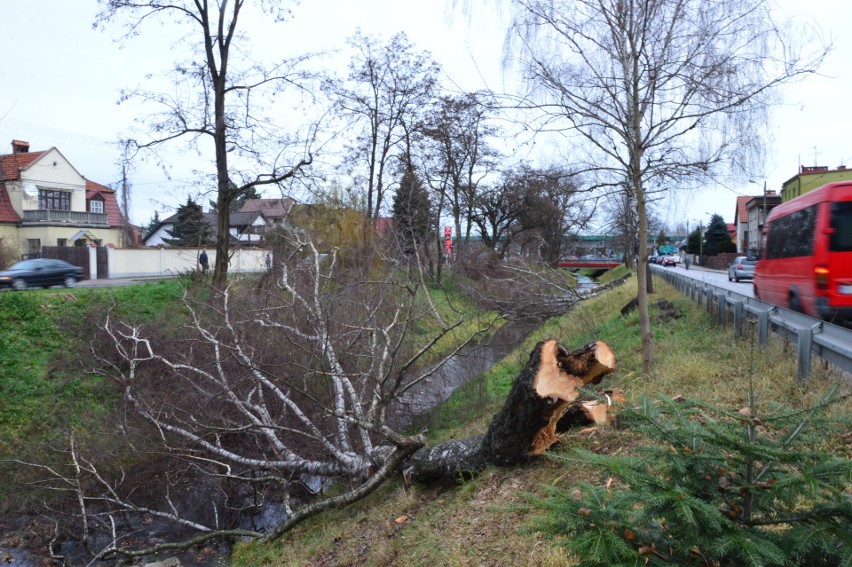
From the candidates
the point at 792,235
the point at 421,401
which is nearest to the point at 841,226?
the point at 792,235

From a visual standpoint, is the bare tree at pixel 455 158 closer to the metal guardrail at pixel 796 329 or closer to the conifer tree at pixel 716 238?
the metal guardrail at pixel 796 329

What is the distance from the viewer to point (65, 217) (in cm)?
4284

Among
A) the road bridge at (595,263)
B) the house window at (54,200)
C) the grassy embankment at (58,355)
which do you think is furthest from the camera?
the road bridge at (595,263)

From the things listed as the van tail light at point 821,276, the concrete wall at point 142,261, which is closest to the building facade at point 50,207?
the concrete wall at point 142,261

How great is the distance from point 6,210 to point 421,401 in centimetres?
3756

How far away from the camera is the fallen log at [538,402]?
21.6ft

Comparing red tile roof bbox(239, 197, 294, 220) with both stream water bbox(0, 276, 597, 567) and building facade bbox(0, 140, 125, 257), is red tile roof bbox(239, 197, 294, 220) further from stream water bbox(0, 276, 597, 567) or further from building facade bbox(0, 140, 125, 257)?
Result: building facade bbox(0, 140, 125, 257)

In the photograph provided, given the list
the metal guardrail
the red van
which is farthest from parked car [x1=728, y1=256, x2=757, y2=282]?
the metal guardrail

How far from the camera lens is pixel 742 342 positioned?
9.12 meters

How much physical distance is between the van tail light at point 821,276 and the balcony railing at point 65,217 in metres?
42.9

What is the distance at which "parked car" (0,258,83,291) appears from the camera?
21000 millimetres

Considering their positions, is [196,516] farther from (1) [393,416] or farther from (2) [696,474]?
(2) [696,474]

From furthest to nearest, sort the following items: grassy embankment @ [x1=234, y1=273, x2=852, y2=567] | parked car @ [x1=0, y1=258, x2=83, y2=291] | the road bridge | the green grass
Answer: the road bridge
parked car @ [x1=0, y1=258, x2=83, y2=291]
the green grass
grassy embankment @ [x1=234, y1=273, x2=852, y2=567]

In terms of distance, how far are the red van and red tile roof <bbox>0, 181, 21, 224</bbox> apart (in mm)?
41328
